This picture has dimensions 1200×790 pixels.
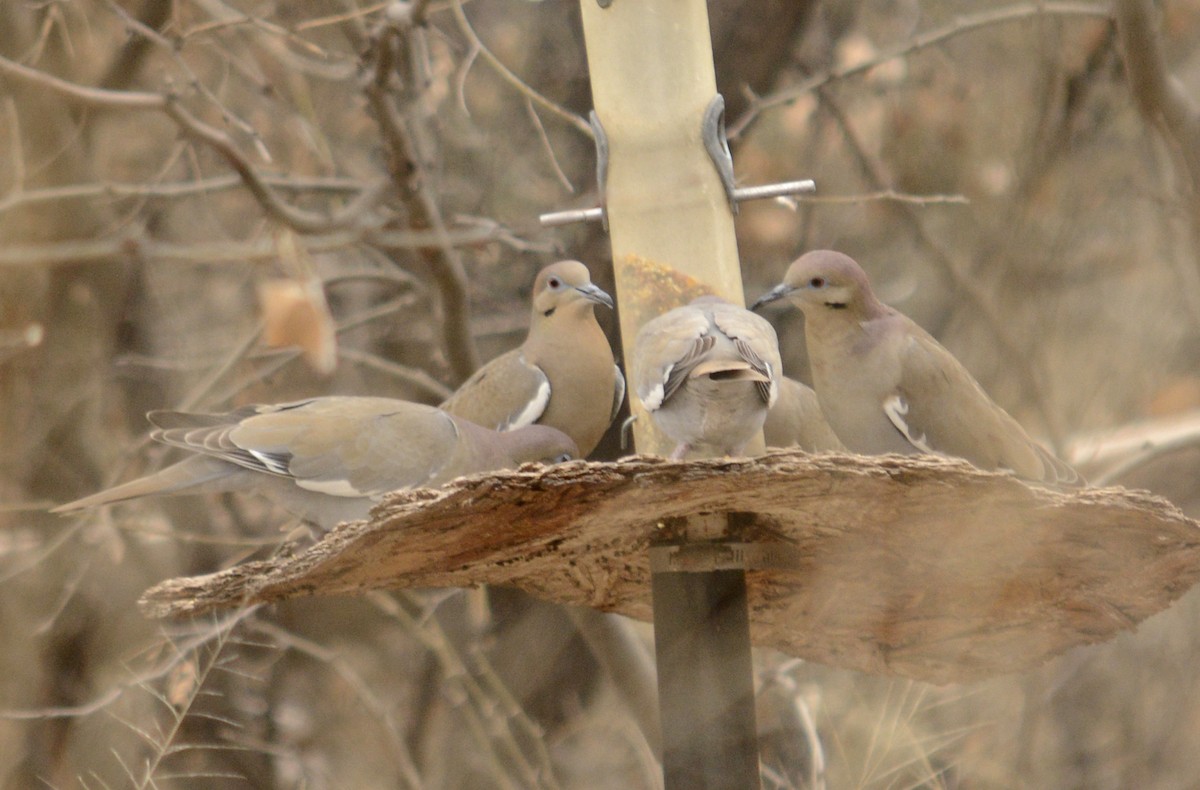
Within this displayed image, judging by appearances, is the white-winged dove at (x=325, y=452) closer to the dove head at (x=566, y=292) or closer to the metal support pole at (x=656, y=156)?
the metal support pole at (x=656, y=156)

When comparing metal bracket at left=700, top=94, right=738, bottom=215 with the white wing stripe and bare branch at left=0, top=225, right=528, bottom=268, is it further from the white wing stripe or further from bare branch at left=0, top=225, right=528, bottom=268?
bare branch at left=0, top=225, right=528, bottom=268

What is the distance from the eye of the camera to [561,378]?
4625 millimetres

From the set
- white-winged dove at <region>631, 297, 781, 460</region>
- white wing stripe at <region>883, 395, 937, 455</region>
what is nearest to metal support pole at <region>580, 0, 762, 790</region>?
white wing stripe at <region>883, 395, 937, 455</region>

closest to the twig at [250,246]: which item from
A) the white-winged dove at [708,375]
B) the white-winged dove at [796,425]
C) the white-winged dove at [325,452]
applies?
the white-winged dove at [325,452]

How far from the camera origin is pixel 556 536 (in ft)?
9.32

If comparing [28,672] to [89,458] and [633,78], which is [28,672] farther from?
[633,78]

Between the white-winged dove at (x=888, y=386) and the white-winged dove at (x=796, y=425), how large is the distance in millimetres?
241

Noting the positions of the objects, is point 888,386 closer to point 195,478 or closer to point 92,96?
point 195,478

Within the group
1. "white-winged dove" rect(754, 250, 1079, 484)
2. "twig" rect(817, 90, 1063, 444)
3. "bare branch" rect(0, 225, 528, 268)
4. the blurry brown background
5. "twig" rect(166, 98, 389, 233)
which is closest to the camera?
"white-winged dove" rect(754, 250, 1079, 484)

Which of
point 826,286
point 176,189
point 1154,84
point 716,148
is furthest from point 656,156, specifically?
point 1154,84

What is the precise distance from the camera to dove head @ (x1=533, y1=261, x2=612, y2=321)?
462 centimetres

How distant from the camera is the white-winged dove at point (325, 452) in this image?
3904 mm

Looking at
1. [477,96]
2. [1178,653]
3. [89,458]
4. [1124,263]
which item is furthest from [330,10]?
[1178,653]

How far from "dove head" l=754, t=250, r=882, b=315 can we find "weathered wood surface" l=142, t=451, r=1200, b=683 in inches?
34.8
